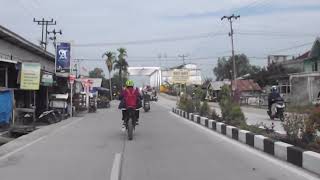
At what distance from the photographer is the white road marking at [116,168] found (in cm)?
986

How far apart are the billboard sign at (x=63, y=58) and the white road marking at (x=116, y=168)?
24.5 m

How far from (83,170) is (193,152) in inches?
144

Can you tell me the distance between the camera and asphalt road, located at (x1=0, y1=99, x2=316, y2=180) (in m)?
10.1

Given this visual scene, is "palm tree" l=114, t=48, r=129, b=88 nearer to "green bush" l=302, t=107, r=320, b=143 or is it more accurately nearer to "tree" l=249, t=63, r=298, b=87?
"tree" l=249, t=63, r=298, b=87

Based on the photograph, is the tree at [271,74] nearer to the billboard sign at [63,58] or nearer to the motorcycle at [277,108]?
the billboard sign at [63,58]

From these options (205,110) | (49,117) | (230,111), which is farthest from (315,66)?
(230,111)

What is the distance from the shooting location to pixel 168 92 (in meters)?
135

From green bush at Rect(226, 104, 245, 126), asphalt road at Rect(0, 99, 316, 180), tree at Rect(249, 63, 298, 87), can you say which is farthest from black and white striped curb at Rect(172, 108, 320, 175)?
tree at Rect(249, 63, 298, 87)

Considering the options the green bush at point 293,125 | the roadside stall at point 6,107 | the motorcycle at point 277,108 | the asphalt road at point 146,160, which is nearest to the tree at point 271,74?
the motorcycle at point 277,108

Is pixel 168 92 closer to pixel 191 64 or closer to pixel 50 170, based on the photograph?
pixel 191 64

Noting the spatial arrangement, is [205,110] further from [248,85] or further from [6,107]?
[248,85]

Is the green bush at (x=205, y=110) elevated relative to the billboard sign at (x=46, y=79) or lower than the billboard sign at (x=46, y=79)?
lower

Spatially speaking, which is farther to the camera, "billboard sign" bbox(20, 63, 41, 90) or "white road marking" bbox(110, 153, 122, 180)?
"billboard sign" bbox(20, 63, 41, 90)

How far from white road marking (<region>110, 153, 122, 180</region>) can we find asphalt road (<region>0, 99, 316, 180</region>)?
79mm
